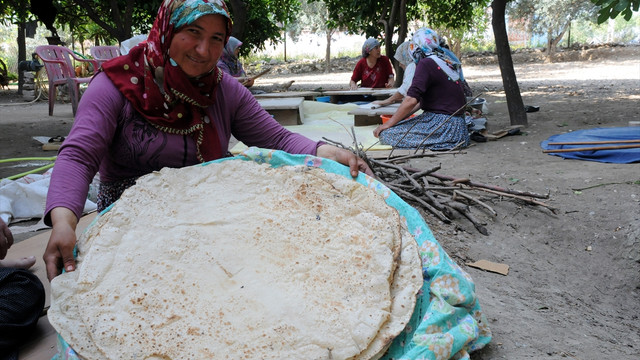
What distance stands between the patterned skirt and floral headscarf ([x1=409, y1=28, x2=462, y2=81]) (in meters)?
0.42

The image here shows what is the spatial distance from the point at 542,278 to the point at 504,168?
70.8 inches

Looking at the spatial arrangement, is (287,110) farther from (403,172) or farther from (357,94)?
(403,172)

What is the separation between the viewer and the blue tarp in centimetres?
412

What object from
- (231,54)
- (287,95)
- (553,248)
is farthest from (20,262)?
(287,95)

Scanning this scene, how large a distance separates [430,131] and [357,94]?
9.02ft

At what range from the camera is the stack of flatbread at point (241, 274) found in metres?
1.12

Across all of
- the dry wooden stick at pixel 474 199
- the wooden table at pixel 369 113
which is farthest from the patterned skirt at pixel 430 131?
the dry wooden stick at pixel 474 199

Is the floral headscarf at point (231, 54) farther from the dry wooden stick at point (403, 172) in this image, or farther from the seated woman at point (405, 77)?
the dry wooden stick at point (403, 172)

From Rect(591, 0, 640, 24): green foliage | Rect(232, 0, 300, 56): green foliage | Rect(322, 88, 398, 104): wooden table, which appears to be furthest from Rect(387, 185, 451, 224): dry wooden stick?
Rect(232, 0, 300, 56): green foliage

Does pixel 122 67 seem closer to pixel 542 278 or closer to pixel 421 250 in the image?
pixel 421 250

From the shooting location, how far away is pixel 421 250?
142 centimetres

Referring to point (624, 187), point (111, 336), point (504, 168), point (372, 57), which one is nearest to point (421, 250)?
point (111, 336)

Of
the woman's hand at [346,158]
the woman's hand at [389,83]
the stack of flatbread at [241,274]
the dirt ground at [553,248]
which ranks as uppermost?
the woman's hand at [389,83]

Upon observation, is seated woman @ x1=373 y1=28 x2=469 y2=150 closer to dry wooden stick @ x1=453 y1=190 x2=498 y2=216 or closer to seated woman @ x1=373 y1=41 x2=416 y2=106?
seated woman @ x1=373 y1=41 x2=416 y2=106
